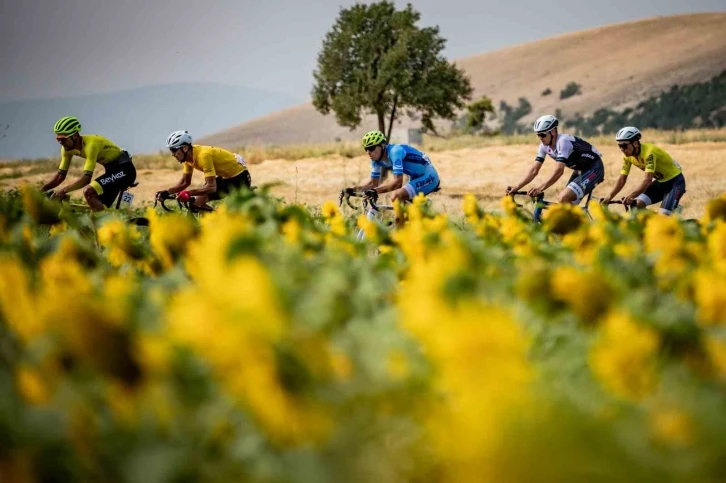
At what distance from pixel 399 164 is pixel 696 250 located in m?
6.28

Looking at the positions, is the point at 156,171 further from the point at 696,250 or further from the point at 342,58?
the point at 696,250

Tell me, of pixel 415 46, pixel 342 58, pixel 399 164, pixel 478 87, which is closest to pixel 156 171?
pixel 342 58

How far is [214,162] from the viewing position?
8.57 m

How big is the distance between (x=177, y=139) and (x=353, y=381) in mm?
7752

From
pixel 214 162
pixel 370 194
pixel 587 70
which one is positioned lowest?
pixel 370 194

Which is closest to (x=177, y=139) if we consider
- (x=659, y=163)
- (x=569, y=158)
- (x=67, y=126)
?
(x=67, y=126)

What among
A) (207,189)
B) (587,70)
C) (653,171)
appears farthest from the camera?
(587,70)

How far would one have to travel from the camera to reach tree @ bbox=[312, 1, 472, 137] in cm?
2942

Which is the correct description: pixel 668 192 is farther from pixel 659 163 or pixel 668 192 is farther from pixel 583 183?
pixel 583 183

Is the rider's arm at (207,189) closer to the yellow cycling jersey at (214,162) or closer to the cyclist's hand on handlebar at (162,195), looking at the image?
the yellow cycling jersey at (214,162)

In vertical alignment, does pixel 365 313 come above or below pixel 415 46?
below

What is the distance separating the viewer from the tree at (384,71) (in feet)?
96.5

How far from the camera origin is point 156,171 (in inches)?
1030

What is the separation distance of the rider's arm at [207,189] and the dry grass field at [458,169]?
9.62 m
